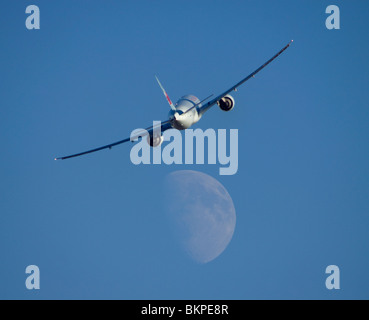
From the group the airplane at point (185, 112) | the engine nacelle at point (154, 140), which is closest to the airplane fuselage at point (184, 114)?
the airplane at point (185, 112)

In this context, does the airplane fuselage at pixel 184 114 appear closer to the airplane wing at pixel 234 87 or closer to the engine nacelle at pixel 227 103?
the airplane wing at pixel 234 87

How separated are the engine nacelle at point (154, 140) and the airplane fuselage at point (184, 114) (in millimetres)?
7120

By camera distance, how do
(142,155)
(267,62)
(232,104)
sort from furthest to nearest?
(142,155), (232,104), (267,62)

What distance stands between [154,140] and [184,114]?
11.1 m

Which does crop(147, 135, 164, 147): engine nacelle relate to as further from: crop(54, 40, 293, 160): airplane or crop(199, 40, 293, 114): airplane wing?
crop(199, 40, 293, 114): airplane wing

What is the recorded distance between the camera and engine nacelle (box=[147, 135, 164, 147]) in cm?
8394

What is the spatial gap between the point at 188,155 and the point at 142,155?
742cm

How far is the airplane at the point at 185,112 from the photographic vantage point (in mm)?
73312

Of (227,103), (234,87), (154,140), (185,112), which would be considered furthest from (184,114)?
(154,140)

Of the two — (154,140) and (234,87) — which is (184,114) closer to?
(234,87)

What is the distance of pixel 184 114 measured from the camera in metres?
73.8
